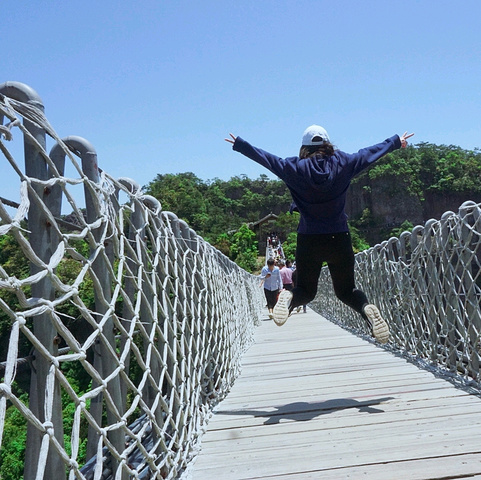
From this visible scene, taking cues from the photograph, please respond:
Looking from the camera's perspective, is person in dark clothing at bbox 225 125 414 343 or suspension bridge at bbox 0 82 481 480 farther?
person in dark clothing at bbox 225 125 414 343

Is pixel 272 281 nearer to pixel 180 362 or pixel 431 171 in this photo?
pixel 180 362

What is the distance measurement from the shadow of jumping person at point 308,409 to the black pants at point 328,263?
0.42 metres

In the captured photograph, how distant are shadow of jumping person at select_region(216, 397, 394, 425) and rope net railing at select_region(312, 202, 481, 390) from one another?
462 millimetres

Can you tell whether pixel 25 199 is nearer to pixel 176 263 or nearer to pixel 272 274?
pixel 176 263

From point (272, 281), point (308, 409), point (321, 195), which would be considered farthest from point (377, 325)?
point (272, 281)

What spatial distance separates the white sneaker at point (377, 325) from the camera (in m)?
2.36

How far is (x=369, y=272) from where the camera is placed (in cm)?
472

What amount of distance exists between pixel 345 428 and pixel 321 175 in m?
0.94

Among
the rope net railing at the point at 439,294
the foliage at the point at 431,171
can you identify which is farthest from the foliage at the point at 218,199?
the rope net railing at the point at 439,294

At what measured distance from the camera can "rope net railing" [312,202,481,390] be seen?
7.57 ft

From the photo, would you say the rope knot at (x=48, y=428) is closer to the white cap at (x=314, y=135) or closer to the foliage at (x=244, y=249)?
the white cap at (x=314, y=135)

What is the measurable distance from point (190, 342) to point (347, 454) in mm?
711

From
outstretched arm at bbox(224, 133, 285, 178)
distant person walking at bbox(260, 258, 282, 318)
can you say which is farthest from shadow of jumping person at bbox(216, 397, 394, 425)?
distant person walking at bbox(260, 258, 282, 318)

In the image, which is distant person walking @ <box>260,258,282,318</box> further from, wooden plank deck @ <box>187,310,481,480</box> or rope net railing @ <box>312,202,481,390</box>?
wooden plank deck @ <box>187,310,481,480</box>
